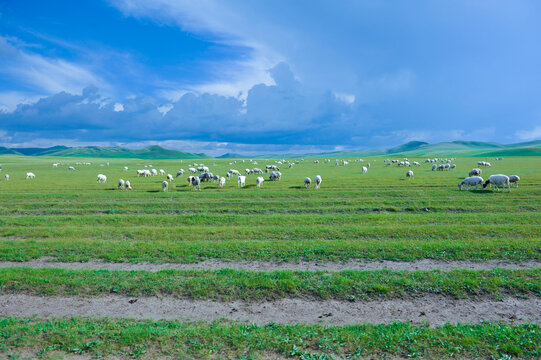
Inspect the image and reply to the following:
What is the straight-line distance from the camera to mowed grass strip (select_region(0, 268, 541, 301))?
10.2 meters

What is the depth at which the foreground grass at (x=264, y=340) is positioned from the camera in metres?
7.20

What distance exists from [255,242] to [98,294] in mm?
7857

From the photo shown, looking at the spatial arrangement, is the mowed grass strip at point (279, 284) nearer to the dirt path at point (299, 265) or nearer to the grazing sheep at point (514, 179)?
the dirt path at point (299, 265)

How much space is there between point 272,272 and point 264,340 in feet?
14.0

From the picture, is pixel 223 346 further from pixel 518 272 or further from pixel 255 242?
pixel 518 272

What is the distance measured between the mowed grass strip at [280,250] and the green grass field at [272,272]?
0.22 feet

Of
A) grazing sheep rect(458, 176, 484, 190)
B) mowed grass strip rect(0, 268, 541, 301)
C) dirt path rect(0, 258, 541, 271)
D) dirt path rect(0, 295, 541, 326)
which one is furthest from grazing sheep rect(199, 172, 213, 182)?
dirt path rect(0, 295, 541, 326)

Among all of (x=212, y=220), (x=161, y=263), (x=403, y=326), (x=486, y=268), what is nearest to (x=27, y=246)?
(x=161, y=263)

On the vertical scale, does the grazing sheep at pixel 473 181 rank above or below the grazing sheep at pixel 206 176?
below

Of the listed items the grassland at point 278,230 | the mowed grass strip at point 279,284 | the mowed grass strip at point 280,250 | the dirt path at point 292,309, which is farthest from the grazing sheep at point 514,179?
the dirt path at point 292,309

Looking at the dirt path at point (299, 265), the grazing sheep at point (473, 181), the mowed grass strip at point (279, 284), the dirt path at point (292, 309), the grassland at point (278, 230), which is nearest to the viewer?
the dirt path at point (292, 309)

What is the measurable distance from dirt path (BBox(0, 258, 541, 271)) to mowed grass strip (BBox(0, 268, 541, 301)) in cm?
88

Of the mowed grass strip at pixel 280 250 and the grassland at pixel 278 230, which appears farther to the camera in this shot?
the grassland at pixel 278 230

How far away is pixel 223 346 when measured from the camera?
7484 millimetres
